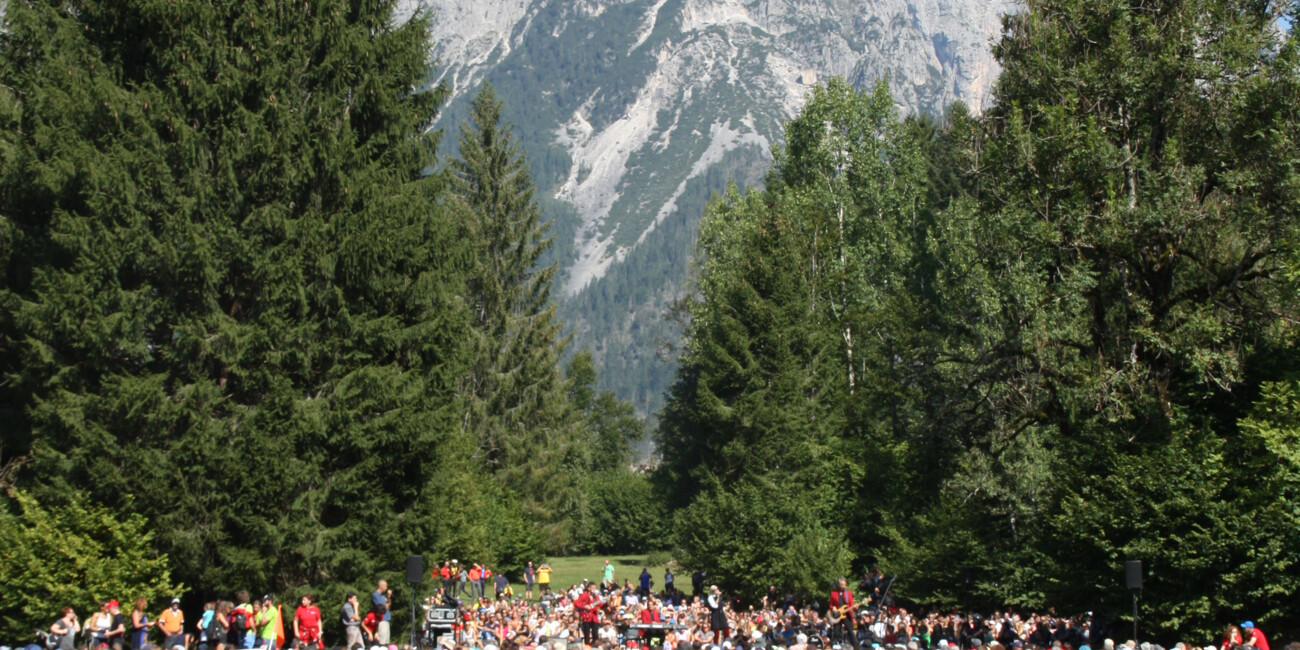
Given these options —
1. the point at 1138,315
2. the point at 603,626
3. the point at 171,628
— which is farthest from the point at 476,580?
the point at 1138,315

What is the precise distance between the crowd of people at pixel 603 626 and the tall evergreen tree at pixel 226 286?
149 centimetres

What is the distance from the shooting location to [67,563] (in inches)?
719

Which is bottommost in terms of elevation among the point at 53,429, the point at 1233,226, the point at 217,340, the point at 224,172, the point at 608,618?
the point at 608,618

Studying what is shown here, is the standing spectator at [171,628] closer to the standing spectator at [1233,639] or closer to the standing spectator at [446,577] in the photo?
the standing spectator at [446,577]

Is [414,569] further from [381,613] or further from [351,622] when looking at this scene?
[351,622]

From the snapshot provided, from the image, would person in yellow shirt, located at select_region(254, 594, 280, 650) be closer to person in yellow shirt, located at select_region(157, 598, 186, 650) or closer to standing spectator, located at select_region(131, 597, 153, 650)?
person in yellow shirt, located at select_region(157, 598, 186, 650)

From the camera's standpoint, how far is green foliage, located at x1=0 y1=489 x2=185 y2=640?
18.0 metres

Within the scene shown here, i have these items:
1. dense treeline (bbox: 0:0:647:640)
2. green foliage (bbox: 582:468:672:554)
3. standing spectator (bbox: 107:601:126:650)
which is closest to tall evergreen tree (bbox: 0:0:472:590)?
dense treeline (bbox: 0:0:647:640)

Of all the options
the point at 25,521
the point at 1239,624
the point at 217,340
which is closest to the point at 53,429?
the point at 25,521

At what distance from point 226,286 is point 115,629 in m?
6.24

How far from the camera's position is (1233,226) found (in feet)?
61.9

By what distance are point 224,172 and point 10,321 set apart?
503 centimetres

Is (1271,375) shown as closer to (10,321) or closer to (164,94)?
(164,94)

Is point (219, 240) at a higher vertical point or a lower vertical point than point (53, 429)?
higher
